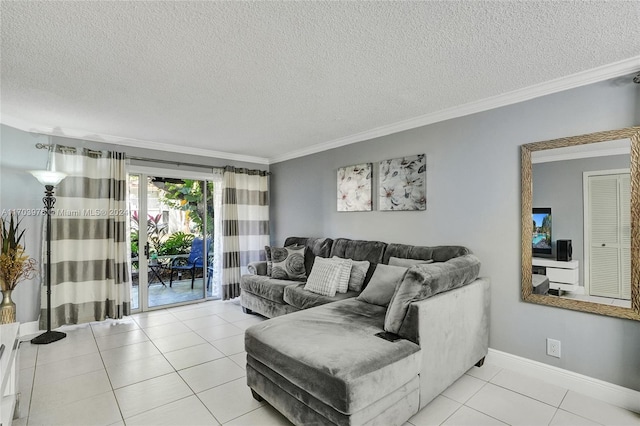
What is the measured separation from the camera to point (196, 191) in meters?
4.90

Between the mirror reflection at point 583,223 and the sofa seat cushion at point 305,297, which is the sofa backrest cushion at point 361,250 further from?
the mirror reflection at point 583,223

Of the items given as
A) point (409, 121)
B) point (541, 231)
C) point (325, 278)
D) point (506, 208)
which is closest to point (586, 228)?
point (541, 231)

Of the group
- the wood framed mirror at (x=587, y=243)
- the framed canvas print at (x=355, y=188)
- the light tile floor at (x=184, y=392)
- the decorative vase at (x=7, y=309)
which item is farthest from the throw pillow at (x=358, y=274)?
the decorative vase at (x=7, y=309)

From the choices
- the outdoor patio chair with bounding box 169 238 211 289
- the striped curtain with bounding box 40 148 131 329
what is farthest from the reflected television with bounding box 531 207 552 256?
the striped curtain with bounding box 40 148 131 329

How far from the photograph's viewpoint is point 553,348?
8.07 ft

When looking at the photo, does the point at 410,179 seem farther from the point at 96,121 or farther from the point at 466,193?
the point at 96,121

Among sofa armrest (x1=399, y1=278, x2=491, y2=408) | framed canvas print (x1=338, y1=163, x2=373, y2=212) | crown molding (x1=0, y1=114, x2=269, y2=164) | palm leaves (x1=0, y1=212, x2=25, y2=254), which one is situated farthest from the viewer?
framed canvas print (x1=338, y1=163, x2=373, y2=212)

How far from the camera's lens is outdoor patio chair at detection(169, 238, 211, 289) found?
4.80 metres

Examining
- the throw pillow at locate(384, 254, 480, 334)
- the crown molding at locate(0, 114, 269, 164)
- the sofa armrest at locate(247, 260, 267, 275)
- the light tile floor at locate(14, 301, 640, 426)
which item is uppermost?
the crown molding at locate(0, 114, 269, 164)

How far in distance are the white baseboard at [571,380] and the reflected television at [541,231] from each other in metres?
0.92

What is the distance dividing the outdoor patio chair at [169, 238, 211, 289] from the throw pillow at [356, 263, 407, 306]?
3.05 metres

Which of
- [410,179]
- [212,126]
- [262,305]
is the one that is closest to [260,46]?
[212,126]

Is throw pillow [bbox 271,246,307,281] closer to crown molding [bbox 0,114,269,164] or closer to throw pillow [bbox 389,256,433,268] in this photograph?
throw pillow [bbox 389,256,433,268]

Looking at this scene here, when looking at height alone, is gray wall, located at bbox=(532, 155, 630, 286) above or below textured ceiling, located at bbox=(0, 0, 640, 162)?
below
